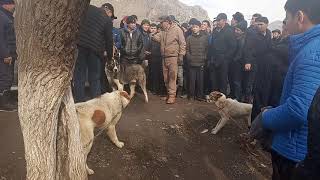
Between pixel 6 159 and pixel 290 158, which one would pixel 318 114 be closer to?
pixel 290 158

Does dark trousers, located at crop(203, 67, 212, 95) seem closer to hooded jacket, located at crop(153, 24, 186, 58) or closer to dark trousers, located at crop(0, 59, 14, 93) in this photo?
hooded jacket, located at crop(153, 24, 186, 58)

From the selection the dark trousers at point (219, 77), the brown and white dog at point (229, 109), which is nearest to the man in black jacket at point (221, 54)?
the dark trousers at point (219, 77)

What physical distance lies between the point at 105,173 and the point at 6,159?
53.4 inches

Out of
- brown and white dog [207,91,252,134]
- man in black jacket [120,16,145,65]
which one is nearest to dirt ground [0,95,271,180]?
brown and white dog [207,91,252,134]

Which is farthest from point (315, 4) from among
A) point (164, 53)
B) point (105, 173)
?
point (164, 53)

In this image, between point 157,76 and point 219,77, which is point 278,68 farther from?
point 157,76

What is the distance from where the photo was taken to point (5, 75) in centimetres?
775

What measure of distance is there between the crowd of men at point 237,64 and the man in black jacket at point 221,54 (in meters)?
0.03

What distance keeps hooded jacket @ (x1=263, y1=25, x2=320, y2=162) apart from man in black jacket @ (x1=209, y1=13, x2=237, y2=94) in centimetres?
768

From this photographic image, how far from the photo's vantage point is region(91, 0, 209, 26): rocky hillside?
3216cm

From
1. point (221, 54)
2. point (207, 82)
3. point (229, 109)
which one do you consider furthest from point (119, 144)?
point (207, 82)

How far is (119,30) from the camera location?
397 inches

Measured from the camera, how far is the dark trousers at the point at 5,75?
25.2ft

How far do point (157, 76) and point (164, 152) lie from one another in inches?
202
